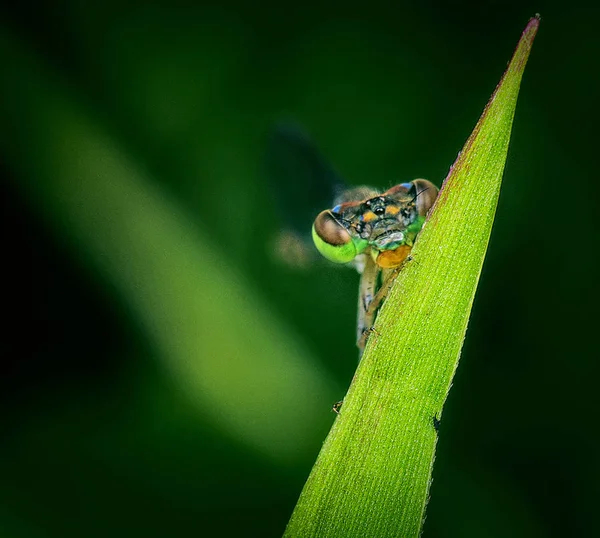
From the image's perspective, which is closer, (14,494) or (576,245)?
(14,494)

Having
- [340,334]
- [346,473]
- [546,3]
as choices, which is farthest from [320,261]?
[546,3]

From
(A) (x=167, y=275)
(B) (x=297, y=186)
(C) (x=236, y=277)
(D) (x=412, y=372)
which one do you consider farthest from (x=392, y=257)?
(A) (x=167, y=275)

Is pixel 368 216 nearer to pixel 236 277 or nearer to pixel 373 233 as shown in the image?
pixel 373 233

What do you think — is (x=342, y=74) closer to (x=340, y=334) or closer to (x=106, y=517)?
(x=340, y=334)

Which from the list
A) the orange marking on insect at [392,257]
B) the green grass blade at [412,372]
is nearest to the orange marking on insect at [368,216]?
the orange marking on insect at [392,257]

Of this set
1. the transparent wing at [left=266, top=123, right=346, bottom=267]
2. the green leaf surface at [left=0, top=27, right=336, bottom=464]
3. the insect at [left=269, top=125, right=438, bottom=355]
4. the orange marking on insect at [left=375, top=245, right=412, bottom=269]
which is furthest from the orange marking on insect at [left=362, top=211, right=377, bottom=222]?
the green leaf surface at [left=0, top=27, right=336, bottom=464]

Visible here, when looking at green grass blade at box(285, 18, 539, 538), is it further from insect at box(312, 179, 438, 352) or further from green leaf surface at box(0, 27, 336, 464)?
green leaf surface at box(0, 27, 336, 464)
